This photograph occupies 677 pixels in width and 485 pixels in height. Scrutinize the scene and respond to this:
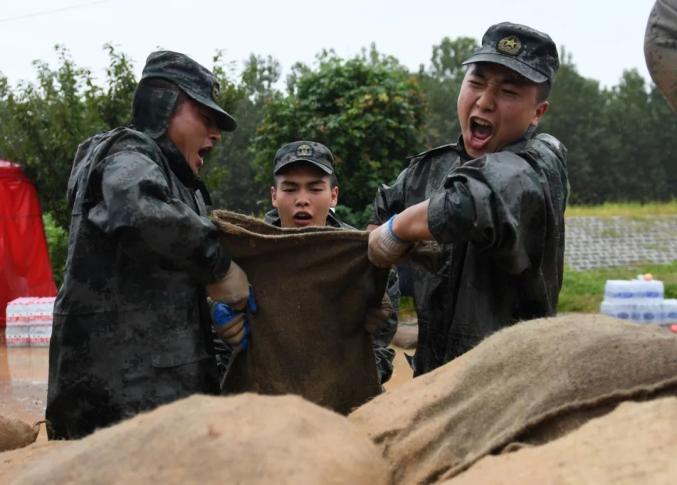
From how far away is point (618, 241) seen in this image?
20.8m

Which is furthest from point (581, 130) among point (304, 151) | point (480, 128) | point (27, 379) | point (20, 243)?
point (480, 128)

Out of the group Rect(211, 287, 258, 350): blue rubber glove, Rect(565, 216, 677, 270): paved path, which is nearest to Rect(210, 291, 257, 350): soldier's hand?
Rect(211, 287, 258, 350): blue rubber glove

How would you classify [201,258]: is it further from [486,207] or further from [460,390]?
[460,390]

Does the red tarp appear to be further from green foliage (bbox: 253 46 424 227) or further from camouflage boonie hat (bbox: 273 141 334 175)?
camouflage boonie hat (bbox: 273 141 334 175)

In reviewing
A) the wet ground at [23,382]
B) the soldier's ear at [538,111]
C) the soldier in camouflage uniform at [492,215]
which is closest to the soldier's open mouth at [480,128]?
the soldier in camouflage uniform at [492,215]

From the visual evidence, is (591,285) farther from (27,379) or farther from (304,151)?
(304,151)

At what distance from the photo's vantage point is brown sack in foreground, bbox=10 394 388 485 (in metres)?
1.95

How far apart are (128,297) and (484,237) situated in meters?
1.28

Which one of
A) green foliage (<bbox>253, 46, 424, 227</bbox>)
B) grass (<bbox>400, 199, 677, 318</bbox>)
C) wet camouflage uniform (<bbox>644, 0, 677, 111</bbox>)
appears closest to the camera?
wet camouflage uniform (<bbox>644, 0, 677, 111</bbox>)

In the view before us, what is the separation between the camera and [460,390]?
241 centimetres

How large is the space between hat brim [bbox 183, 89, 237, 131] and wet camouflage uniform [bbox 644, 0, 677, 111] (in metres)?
1.81

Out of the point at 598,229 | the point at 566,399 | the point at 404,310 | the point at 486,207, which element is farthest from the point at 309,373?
the point at 598,229

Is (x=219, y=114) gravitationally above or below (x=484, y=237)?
above

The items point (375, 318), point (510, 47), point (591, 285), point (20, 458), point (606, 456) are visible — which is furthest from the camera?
point (591, 285)
